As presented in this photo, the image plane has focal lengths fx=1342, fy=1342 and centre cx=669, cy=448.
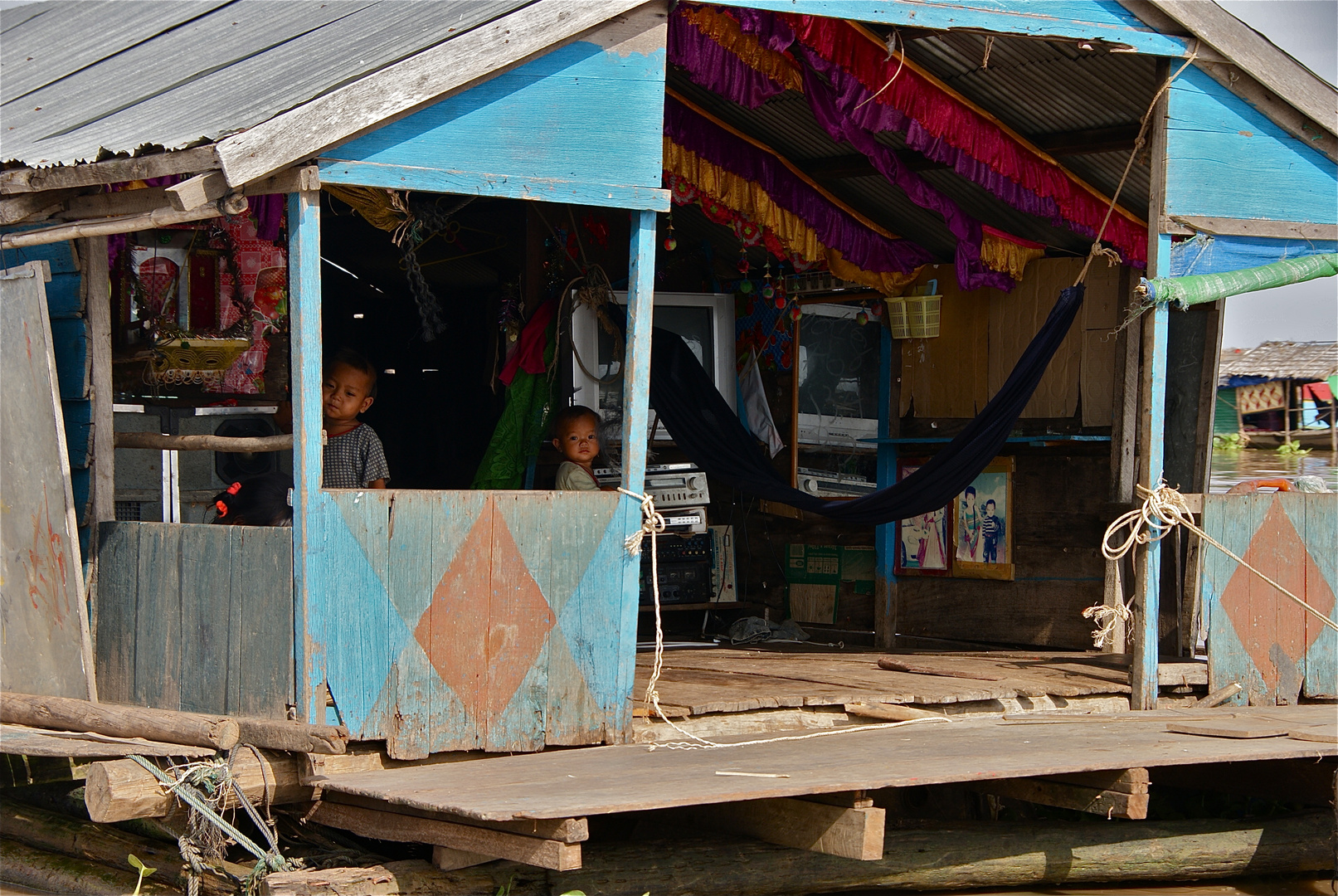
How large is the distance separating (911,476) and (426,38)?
11.7 feet

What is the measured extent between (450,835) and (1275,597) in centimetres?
392

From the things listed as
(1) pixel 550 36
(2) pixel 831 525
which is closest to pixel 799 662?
(2) pixel 831 525

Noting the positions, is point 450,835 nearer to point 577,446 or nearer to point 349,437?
point 349,437

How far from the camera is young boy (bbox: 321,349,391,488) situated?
5457mm

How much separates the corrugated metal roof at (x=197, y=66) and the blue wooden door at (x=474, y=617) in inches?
55.1

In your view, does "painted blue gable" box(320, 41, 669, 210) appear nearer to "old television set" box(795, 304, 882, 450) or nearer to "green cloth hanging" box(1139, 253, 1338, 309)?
"green cloth hanging" box(1139, 253, 1338, 309)

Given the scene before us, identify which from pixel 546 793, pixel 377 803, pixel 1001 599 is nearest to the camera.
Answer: pixel 546 793

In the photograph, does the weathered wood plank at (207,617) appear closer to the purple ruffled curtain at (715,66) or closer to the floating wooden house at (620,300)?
the floating wooden house at (620,300)

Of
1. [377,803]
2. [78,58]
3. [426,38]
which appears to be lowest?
[377,803]

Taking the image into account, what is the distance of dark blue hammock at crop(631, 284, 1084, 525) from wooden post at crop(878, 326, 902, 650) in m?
0.75

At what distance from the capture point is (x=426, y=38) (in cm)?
453

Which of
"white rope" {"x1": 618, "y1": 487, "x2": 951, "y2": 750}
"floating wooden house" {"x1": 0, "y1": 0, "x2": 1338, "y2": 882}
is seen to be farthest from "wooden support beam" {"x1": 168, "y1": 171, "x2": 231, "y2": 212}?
"white rope" {"x1": 618, "y1": 487, "x2": 951, "y2": 750}

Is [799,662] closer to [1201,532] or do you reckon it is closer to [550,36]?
[1201,532]

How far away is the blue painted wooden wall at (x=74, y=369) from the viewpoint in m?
5.03
